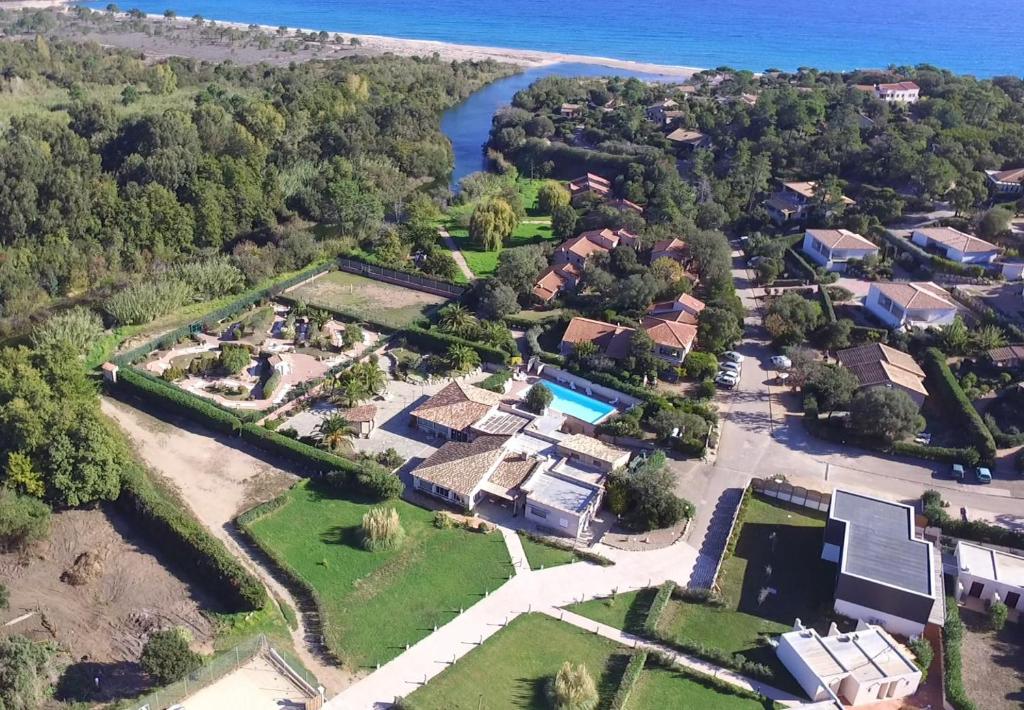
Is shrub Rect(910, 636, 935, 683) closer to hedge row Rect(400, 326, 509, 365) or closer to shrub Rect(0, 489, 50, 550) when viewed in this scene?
hedge row Rect(400, 326, 509, 365)

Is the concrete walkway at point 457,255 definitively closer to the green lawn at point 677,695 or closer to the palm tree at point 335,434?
the palm tree at point 335,434

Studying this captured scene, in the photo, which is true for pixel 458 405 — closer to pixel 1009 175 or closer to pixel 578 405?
pixel 578 405

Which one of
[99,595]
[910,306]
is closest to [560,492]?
[99,595]

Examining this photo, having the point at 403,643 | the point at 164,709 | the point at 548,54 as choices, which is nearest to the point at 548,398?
the point at 403,643

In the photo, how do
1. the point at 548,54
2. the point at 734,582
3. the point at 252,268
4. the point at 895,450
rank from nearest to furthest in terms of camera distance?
the point at 734,582 < the point at 895,450 < the point at 252,268 < the point at 548,54

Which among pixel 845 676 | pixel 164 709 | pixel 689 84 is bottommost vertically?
pixel 164 709

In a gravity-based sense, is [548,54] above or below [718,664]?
above

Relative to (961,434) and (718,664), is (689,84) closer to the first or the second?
(961,434)
